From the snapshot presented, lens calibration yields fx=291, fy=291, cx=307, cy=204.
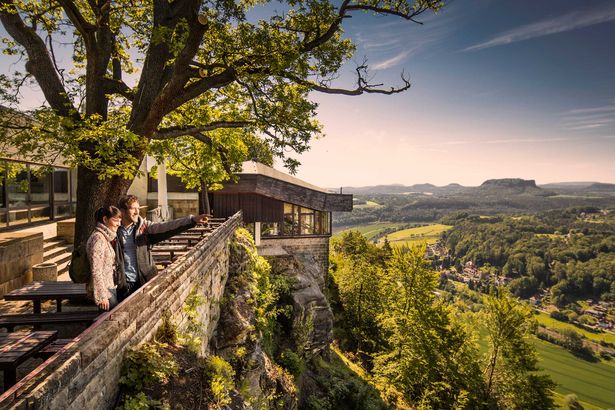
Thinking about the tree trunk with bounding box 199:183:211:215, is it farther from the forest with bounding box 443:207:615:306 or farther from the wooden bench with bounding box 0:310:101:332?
the forest with bounding box 443:207:615:306

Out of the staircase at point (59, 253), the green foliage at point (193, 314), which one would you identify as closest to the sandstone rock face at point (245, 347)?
the green foliage at point (193, 314)

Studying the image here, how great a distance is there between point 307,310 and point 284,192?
317 inches

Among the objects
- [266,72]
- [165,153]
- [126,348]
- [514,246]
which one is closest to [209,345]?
[126,348]

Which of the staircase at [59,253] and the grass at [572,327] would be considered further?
the grass at [572,327]

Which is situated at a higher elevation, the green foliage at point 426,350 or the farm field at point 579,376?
the green foliage at point 426,350

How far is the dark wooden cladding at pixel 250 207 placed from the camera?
20016 millimetres

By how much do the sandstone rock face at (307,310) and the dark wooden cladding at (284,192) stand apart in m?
4.50

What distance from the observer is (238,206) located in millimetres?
20062

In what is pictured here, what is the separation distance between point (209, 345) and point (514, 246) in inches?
6580

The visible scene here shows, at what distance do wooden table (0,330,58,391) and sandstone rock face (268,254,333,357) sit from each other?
39.2ft

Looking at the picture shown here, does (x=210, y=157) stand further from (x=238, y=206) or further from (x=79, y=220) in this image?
(x=238, y=206)

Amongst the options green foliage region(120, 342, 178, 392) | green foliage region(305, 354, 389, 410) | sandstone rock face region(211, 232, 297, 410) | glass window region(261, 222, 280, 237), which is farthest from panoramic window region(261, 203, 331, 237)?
green foliage region(120, 342, 178, 392)

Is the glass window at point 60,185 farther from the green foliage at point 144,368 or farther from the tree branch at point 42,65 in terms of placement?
the green foliage at point 144,368

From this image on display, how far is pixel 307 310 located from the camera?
49.5ft
